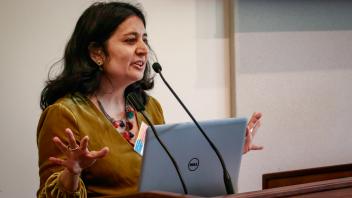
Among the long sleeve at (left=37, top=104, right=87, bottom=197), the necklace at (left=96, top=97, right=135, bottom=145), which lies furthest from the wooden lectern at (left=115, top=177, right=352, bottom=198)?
the necklace at (left=96, top=97, right=135, bottom=145)

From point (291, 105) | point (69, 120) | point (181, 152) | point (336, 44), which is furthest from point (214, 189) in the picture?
point (336, 44)

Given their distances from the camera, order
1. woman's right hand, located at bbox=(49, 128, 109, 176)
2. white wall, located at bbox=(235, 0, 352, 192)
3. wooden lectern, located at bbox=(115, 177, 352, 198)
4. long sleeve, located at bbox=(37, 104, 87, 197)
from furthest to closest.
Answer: white wall, located at bbox=(235, 0, 352, 192)
long sleeve, located at bbox=(37, 104, 87, 197)
woman's right hand, located at bbox=(49, 128, 109, 176)
wooden lectern, located at bbox=(115, 177, 352, 198)

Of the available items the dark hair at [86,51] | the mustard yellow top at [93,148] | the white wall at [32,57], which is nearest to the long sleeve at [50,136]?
the mustard yellow top at [93,148]

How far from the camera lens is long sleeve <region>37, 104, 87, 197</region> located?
1689mm

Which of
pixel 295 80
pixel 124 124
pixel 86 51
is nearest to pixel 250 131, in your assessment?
pixel 124 124

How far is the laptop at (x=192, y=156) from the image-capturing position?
144cm

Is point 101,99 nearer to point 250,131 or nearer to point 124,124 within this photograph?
point 124,124

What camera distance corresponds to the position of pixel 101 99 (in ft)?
6.46

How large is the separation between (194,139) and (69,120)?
47 cm

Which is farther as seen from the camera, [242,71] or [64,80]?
[242,71]

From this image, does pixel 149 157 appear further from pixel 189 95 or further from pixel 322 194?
pixel 189 95

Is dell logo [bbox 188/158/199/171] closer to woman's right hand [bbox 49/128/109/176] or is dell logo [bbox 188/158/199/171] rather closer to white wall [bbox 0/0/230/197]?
woman's right hand [bbox 49/128/109/176]

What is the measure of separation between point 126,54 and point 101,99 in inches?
6.9

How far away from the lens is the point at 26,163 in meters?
2.54
